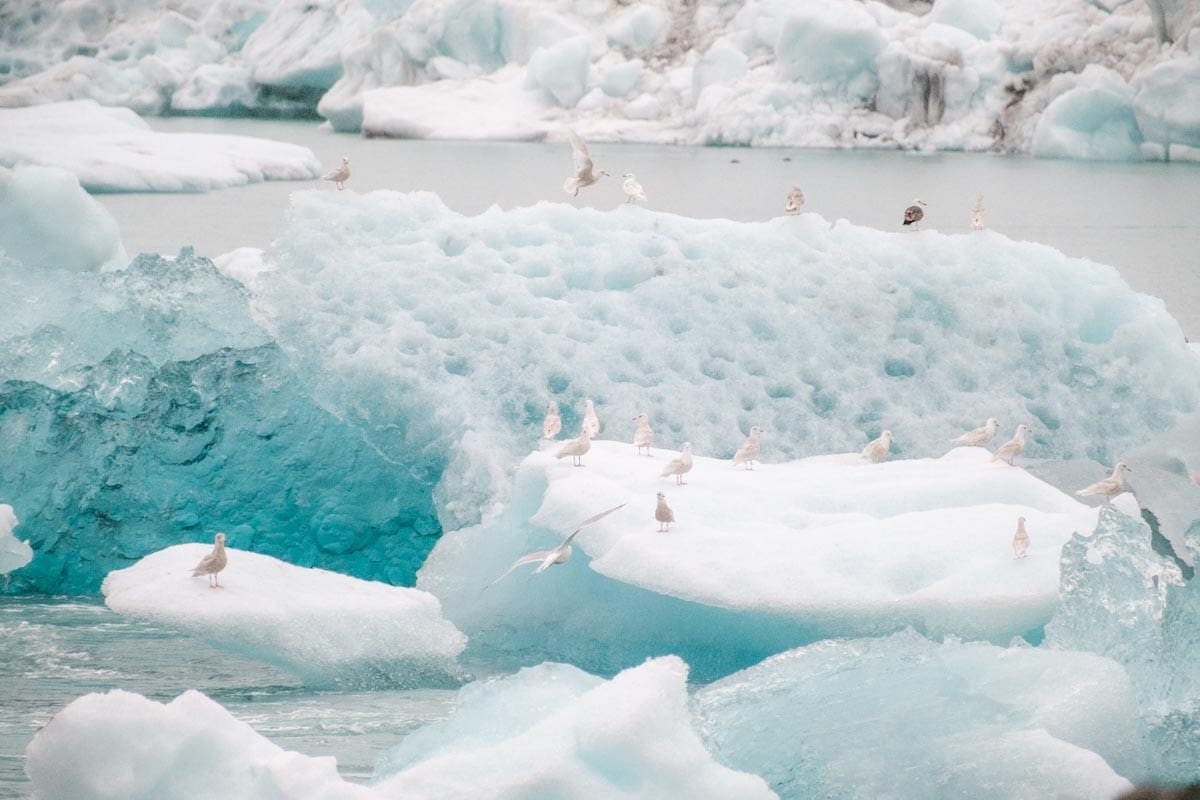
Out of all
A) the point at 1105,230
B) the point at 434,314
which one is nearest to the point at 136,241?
the point at 434,314

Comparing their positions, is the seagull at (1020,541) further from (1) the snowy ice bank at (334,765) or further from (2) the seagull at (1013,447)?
(1) the snowy ice bank at (334,765)

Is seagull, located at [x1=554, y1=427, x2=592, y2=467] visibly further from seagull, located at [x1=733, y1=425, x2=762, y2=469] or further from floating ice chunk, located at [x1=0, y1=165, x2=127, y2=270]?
floating ice chunk, located at [x1=0, y1=165, x2=127, y2=270]

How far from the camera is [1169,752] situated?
3.17 metres

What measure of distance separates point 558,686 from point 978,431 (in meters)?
2.63

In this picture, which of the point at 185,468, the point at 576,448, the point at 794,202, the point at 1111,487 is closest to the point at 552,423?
the point at 576,448

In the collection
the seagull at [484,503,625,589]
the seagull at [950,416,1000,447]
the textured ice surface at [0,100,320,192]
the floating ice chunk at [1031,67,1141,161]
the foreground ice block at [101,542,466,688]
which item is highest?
the seagull at [484,503,625,589]

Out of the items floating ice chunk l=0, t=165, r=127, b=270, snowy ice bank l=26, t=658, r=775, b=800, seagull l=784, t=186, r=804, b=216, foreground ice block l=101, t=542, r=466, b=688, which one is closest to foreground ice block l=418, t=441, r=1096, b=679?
foreground ice block l=101, t=542, r=466, b=688

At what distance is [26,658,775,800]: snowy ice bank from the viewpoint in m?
2.64

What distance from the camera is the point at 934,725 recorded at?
3104 mm

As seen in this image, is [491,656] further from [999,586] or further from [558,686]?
[999,586]

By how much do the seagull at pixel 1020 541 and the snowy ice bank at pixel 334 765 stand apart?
52.3 inches

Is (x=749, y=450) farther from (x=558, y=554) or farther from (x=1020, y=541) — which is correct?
(x=1020, y=541)

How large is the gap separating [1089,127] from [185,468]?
709 inches

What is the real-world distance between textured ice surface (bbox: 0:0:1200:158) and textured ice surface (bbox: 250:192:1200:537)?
13.7 meters
